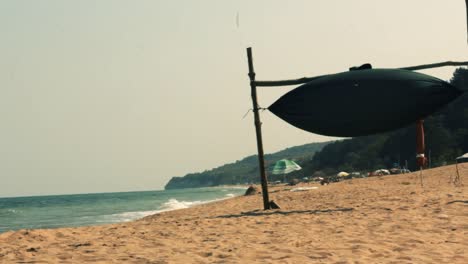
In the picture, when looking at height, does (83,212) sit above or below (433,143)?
below

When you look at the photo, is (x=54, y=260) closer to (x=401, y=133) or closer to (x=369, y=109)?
(x=369, y=109)

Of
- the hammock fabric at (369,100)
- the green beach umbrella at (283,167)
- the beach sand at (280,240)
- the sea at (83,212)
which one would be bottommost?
the sea at (83,212)

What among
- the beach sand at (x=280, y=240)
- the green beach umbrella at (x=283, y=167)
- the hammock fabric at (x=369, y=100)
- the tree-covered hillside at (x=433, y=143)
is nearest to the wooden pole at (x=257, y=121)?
the hammock fabric at (x=369, y=100)

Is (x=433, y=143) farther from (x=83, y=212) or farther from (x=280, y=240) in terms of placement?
(x=280, y=240)

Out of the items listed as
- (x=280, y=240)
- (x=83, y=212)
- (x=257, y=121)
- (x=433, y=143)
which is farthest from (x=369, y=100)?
(x=433, y=143)

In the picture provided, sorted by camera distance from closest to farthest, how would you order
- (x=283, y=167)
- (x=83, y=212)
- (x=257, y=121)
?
(x=257, y=121)
(x=283, y=167)
(x=83, y=212)

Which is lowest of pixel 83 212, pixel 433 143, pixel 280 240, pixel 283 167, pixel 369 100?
pixel 83 212

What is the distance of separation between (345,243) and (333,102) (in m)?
5.39

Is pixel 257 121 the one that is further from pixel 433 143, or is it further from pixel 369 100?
pixel 433 143

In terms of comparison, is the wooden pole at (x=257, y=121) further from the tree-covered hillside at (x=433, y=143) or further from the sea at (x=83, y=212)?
the tree-covered hillside at (x=433, y=143)

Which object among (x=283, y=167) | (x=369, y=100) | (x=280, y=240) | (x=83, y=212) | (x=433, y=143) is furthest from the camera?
(x=433, y=143)

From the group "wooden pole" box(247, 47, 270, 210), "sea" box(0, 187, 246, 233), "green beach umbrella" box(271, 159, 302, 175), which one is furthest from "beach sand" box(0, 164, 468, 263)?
"green beach umbrella" box(271, 159, 302, 175)

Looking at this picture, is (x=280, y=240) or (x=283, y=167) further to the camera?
(x=283, y=167)

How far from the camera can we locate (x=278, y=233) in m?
8.80
